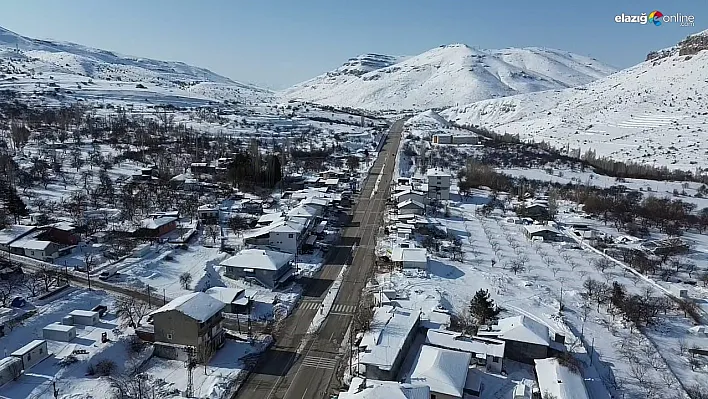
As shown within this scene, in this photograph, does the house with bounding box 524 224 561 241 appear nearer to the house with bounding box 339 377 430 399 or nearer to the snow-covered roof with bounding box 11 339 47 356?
the house with bounding box 339 377 430 399

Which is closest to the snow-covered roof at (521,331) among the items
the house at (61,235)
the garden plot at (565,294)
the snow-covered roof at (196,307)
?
the garden plot at (565,294)

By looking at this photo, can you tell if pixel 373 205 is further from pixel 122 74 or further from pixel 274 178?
pixel 122 74

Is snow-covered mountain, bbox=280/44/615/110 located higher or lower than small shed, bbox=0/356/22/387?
higher

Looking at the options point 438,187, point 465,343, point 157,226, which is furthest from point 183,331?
point 438,187

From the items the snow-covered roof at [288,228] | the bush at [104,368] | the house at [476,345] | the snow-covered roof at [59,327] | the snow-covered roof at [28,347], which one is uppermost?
the snow-covered roof at [288,228]

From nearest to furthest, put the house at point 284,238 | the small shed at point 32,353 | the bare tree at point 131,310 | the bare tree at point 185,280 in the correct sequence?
the small shed at point 32,353, the bare tree at point 131,310, the bare tree at point 185,280, the house at point 284,238

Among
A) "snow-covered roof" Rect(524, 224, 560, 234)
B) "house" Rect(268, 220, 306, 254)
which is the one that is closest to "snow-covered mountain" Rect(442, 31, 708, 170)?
"snow-covered roof" Rect(524, 224, 560, 234)

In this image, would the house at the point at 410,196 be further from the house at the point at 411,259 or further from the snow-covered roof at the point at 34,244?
the snow-covered roof at the point at 34,244

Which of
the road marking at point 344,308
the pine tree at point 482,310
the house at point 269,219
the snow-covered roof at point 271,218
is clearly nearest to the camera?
the pine tree at point 482,310
